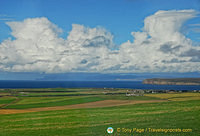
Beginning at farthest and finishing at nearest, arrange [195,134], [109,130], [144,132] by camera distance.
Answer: [109,130]
[144,132]
[195,134]

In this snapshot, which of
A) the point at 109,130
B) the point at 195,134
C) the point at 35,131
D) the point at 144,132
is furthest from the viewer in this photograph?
the point at 35,131

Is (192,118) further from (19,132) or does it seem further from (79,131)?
(19,132)

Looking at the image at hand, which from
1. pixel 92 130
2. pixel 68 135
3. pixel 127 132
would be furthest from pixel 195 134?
pixel 68 135

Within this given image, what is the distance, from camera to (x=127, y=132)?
61.4ft

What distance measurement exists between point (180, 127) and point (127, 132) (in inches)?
184

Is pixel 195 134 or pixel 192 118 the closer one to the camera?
pixel 195 134

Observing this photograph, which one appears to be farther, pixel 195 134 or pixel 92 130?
pixel 92 130

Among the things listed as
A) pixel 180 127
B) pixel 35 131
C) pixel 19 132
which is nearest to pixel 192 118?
pixel 180 127

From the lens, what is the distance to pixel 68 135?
19141 millimetres

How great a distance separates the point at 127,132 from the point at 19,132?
10.8 m

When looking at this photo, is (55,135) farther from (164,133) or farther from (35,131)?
(164,133)

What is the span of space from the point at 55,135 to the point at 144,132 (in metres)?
7.79

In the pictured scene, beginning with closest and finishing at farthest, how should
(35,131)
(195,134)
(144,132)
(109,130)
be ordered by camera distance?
(195,134) → (144,132) → (109,130) → (35,131)

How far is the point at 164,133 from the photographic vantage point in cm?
1786
